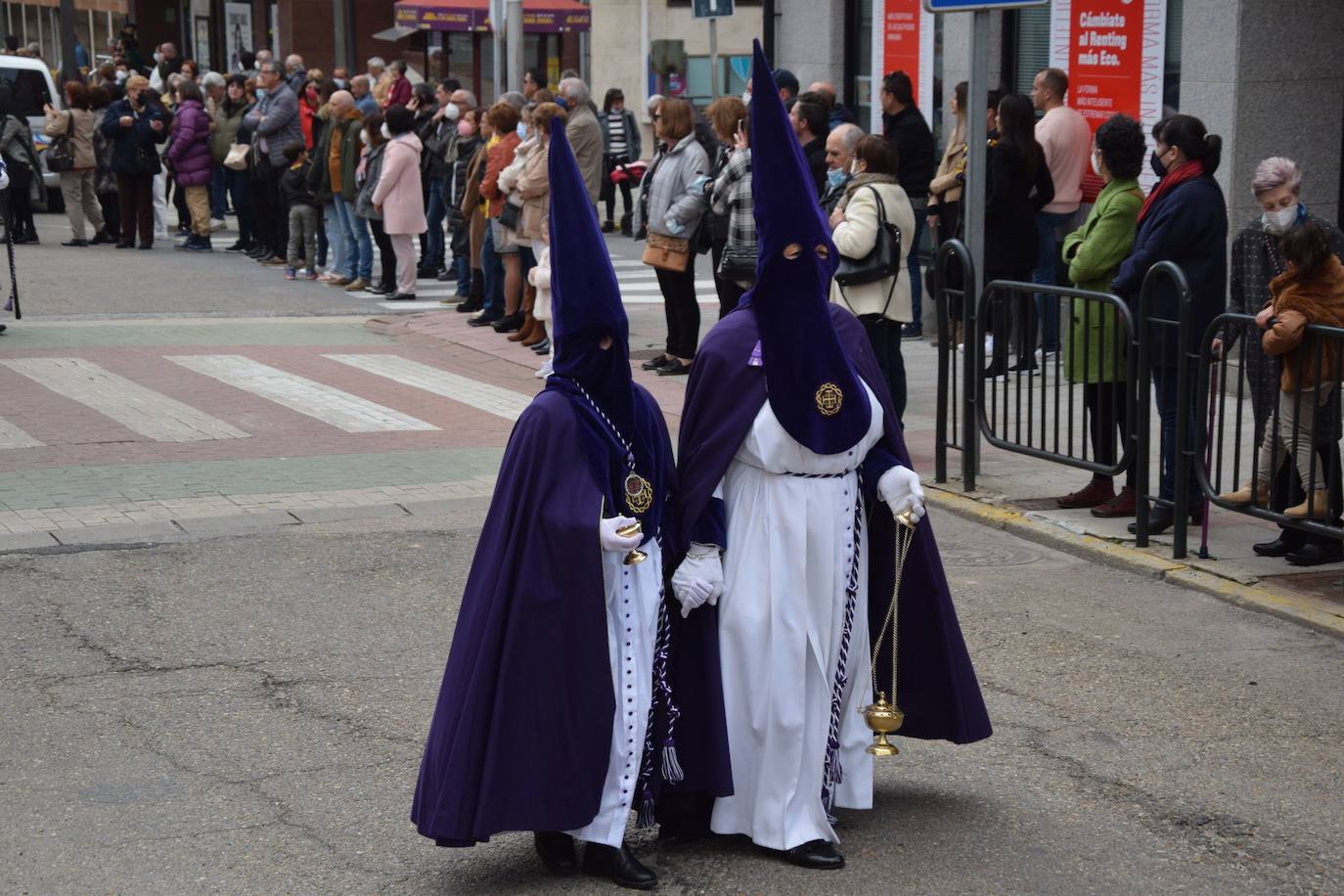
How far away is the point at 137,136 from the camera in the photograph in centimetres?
1966

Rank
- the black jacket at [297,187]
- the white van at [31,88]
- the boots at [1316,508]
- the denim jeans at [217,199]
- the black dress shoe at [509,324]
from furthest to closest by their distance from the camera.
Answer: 1. the white van at [31,88]
2. the denim jeans at [217,199]
3. the black jacket at [297,187]
4. the black dress shoe at [509,324]
5. the boots at [1316,508]

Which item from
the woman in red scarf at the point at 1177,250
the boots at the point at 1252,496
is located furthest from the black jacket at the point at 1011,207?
the boots at the point at 1252,496

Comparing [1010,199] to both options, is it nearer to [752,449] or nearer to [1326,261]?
[1326,261]

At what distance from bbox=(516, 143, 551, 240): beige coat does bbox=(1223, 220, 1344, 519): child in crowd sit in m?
7.25

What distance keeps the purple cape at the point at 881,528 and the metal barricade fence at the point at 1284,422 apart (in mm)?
2737

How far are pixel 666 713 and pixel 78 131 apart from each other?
58.3ft

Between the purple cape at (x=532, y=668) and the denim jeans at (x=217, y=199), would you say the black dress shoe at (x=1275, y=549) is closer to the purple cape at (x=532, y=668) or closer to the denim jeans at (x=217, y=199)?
the purple cape at (x=532, y=668)

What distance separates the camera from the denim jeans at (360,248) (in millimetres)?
17250

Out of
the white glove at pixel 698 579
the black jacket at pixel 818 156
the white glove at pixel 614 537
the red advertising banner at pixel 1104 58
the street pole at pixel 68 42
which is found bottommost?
the white glove at pixel 698 579

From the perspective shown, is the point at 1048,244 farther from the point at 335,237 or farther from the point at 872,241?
the point at 335,237

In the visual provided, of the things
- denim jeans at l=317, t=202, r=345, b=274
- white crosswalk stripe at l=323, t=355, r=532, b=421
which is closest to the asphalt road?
white crosswalk stripe at l=323, t=355, r=532, b=421

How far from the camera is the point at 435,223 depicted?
18.2 meters

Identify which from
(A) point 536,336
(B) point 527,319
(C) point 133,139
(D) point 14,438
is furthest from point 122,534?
(C) point 133,139

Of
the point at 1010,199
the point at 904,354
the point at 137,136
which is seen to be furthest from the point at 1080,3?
the point at 137,136
